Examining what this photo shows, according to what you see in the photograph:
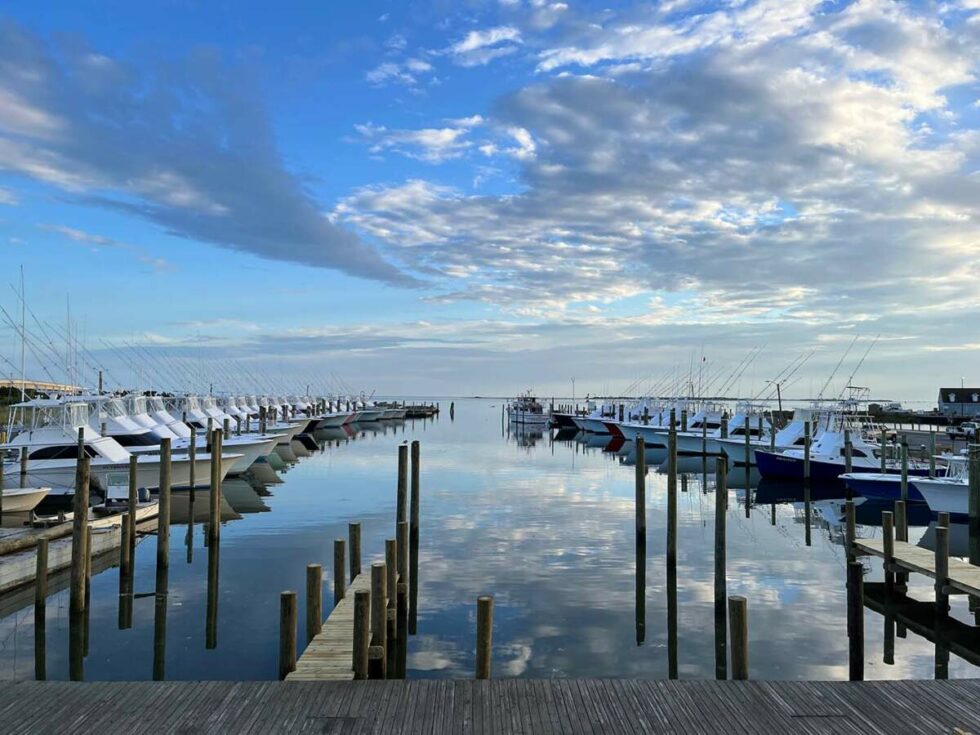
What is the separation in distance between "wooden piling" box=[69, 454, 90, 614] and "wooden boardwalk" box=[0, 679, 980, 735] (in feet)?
15.2

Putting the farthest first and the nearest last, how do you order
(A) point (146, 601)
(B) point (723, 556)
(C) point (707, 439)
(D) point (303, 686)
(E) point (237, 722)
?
(C) point (707, 439) → (A) point (146, 601) → (B) point (723, 556) → (D) point (303, 686) → (E) point (237, 722)

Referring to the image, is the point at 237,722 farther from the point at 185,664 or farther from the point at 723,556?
the point at 723,556

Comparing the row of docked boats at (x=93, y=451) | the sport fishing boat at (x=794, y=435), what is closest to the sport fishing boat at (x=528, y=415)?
the sport fishing boat at (x=794, y=435)

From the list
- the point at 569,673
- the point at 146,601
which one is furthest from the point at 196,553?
the point at 569,673

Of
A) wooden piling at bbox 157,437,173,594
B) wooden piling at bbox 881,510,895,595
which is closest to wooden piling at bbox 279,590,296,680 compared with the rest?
wooden piling at bbox 157,437,173,594

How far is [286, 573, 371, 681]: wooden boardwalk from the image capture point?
10.2m

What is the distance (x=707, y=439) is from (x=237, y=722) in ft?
166

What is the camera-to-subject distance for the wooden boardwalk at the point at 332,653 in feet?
33.6

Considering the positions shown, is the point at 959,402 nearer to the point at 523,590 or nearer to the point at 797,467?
the point at 797,467

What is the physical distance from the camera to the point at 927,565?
15781 millimetres

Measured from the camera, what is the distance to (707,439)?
5519cm

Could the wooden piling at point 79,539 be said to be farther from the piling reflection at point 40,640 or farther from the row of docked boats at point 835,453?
the row of docked boats at point 835,453

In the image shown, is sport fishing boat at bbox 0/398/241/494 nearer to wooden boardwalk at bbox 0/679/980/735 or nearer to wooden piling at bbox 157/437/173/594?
wooden piling at bbox 157/437/173/594

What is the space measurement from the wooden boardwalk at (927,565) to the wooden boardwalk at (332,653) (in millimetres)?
11193
